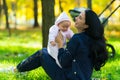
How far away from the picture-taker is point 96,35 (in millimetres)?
5777

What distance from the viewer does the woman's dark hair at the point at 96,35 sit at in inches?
227

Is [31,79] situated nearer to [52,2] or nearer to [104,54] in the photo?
[104,54]

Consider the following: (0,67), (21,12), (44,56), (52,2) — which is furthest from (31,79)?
(21,12)

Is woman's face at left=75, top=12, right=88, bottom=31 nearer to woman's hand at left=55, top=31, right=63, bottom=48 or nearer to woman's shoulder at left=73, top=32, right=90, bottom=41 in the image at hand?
woman's shoulder at left=73, top=32, right=90, bottom=41

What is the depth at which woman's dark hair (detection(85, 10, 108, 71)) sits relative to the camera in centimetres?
578

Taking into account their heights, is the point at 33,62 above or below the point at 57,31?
below

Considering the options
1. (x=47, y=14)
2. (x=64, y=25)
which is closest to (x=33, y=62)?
(x=64, y=25)

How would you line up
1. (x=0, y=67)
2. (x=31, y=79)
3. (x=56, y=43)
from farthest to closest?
(x=0, y=67)
(x=31, y=79)
(x=56, y=43)

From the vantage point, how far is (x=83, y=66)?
5.93 metres

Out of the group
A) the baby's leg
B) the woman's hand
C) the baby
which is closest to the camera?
the woman's hand

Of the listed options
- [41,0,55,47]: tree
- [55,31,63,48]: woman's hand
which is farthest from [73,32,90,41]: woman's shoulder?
[41,0,55,47]: tree

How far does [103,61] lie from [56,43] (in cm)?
82

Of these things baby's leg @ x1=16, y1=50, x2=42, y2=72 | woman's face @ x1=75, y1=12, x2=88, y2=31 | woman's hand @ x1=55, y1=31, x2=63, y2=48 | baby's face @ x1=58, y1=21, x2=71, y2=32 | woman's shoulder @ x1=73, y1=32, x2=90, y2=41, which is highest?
woman's face @ x1=75, y1=12, x2=88, y2=31

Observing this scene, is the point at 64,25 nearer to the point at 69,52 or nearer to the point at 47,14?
the point at 69,52
